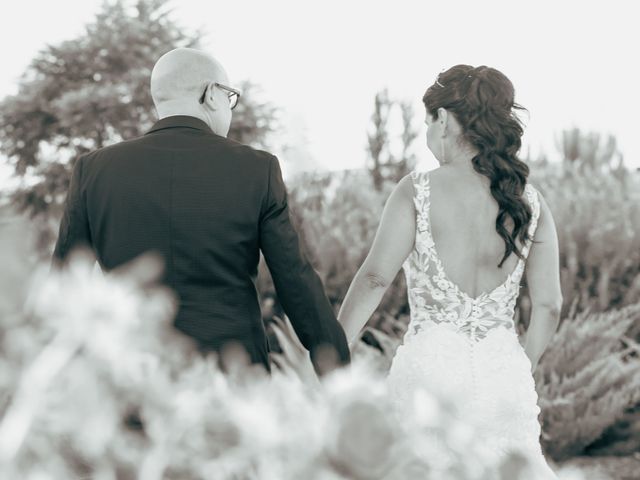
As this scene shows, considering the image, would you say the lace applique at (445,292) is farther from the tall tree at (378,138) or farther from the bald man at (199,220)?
the tall tree at (378,138)

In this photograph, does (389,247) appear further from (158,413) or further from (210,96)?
(158,413)

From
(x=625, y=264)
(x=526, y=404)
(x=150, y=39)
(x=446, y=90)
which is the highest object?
(x=446, y=90)

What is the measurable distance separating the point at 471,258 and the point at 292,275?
0.76 metres

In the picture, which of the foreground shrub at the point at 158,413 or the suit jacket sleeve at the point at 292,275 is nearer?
the foreground shrub at the point at 158,413

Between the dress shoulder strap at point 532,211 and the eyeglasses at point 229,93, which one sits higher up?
the eyeglasses at point 229,93

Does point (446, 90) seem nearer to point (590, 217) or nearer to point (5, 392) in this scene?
point (5, 392)

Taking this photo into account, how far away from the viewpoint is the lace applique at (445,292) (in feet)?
9.93

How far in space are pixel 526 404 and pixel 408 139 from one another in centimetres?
550

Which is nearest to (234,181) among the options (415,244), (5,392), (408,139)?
(415,244)

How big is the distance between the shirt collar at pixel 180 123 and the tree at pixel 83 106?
21.5 m

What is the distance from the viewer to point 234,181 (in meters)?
2.57

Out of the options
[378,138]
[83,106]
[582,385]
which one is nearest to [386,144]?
[378,138]

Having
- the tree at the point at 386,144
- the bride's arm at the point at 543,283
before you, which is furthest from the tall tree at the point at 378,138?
the bride's arm at the point at 543,283

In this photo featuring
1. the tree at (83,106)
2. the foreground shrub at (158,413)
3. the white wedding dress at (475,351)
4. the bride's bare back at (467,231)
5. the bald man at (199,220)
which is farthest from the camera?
the tree at (83,106)
